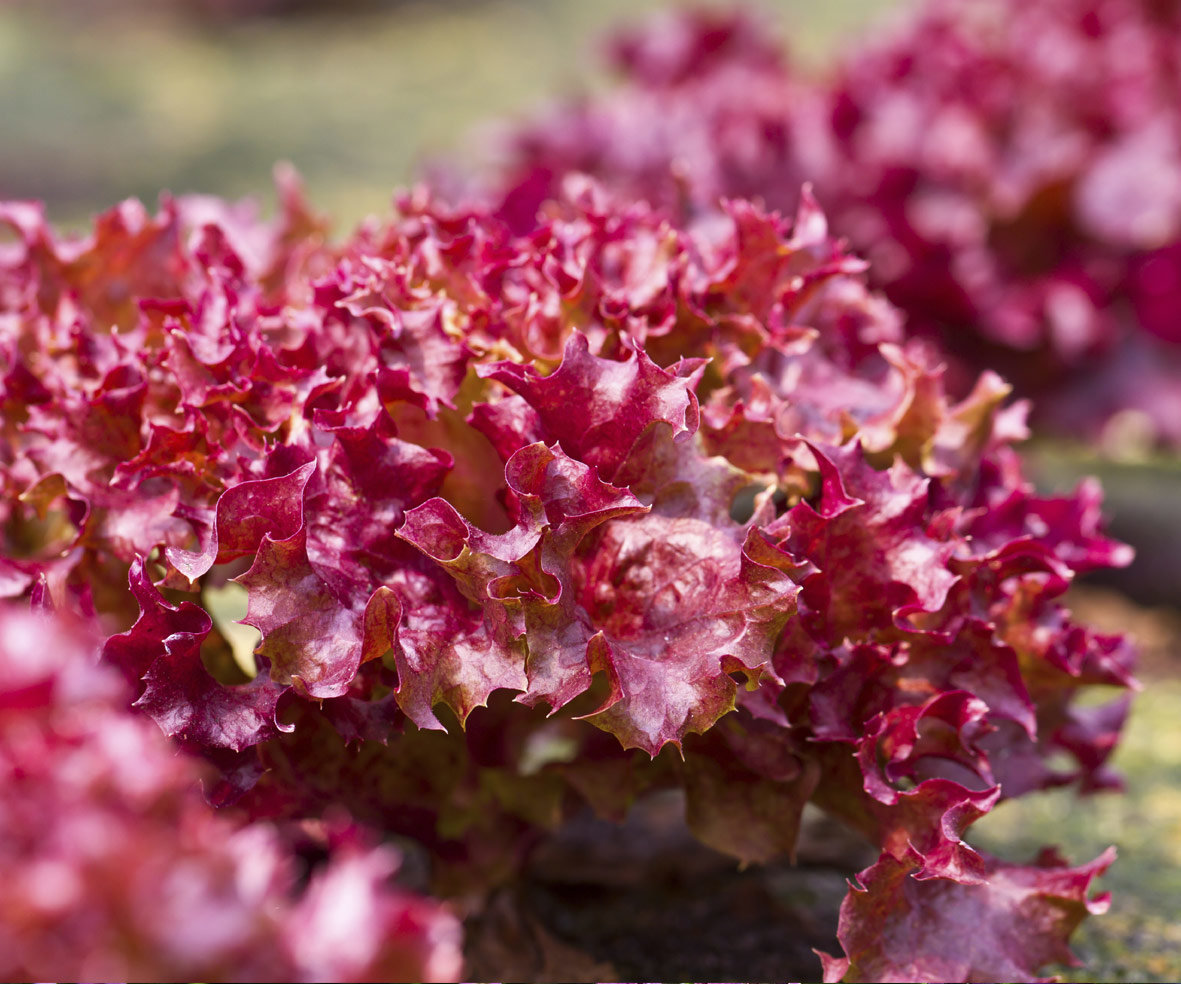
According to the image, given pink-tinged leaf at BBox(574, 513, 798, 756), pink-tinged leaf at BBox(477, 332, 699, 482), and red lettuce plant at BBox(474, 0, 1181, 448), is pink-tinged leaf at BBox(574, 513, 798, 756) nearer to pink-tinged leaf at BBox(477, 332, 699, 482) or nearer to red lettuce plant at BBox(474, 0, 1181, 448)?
pink-tinged leaf at BBox(477, 332, 699, 482)

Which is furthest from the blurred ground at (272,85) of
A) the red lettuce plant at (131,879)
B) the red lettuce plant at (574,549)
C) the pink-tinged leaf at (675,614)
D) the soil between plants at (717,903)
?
the red lettuce plant at (131,879)

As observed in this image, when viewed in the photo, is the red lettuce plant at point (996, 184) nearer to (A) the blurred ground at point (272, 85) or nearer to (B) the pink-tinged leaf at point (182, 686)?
(A) the blurred ground at point (272, 85)

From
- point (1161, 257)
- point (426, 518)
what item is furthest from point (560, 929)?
point (1161, 257)

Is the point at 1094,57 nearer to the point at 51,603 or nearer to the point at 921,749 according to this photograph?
the point at 921,749

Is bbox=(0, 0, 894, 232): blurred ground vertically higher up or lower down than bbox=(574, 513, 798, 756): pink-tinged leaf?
lower down

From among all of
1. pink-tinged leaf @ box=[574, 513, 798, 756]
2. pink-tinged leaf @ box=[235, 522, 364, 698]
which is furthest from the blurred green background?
pink-tinged leaf @ box=[235, 522, 364, 698]

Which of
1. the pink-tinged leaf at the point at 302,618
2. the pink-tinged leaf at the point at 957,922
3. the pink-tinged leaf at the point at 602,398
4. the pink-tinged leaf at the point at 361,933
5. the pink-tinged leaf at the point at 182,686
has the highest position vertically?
the pink-tinged leaf at the point at 602,398
